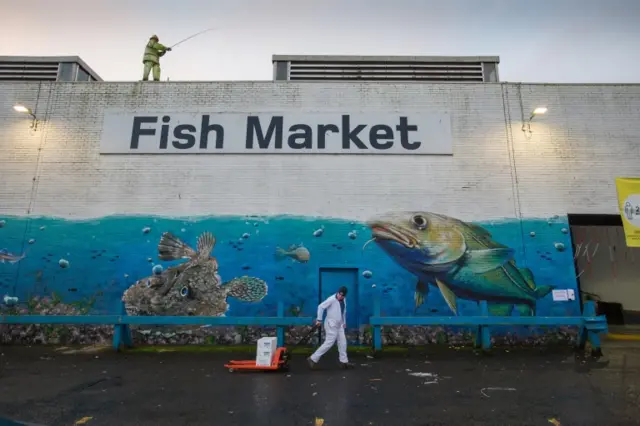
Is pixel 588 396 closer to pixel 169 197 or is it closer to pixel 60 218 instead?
pixel 169 197

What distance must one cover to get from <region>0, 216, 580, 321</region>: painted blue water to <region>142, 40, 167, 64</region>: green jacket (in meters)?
5.63

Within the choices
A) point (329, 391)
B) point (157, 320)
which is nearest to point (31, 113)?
point (157, 320)

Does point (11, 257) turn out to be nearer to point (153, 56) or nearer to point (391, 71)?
point (153, 56)

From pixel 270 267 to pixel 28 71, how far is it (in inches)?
419

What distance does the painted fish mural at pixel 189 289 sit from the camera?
11.7 metres

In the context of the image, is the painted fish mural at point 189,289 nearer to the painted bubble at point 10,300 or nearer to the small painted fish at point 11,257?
the painted bubble at point 10,300

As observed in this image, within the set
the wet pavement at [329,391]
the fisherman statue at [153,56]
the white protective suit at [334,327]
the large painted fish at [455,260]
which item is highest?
the fisherman statue at [153,56]

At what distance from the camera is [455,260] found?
38.9 feet

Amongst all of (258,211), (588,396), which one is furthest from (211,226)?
(588,396)

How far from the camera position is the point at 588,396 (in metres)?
6.32

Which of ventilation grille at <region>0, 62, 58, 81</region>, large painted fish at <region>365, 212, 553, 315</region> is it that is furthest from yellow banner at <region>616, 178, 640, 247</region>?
ventilation grille at <region>0, 62, 58, 81</region>

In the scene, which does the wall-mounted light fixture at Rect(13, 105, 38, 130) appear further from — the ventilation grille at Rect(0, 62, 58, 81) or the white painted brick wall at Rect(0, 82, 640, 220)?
the ventilation grille at Rect(0, 62, 58, 81)

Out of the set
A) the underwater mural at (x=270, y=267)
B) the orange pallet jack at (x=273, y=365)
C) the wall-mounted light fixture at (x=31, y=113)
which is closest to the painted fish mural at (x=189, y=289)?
the underwater mural at (x=270, y=267)

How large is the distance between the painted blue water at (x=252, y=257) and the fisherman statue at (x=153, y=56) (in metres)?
5.15
